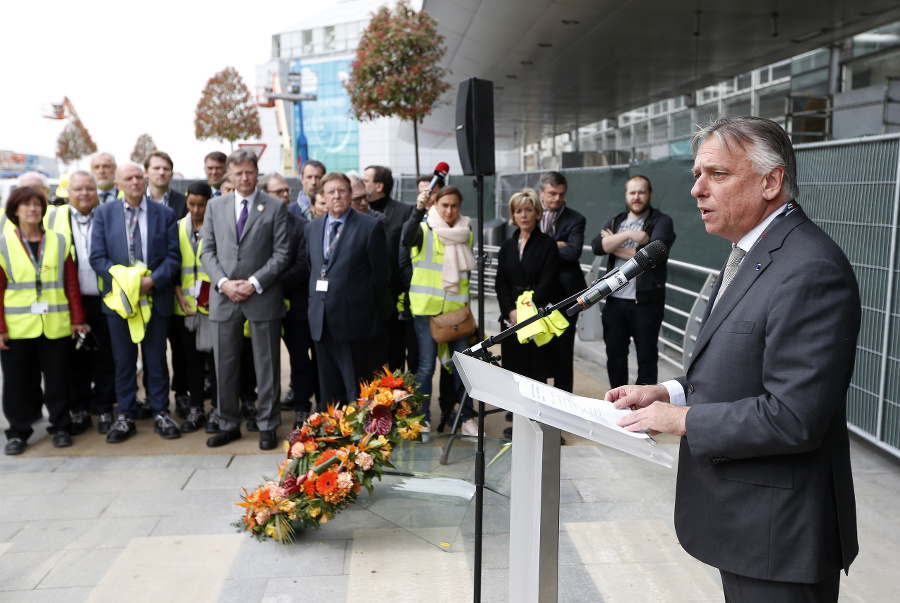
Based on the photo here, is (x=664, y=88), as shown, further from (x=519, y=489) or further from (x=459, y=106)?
(x=519, y=489)

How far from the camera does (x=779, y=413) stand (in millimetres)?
1603

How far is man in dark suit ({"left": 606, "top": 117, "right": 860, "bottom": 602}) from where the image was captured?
160 centimetres

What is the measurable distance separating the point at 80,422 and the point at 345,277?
105 inches

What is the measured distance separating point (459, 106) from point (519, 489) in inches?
97.6

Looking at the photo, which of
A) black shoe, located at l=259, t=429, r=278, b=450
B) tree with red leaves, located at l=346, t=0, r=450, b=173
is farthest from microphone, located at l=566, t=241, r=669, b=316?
tree with red leaves, located at l=346, t=0, r=450, b=173

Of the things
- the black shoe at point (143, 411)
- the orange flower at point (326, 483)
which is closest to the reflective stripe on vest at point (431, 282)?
the orange flower at point (326, 483)

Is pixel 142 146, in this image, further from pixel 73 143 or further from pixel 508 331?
pixel 508 331

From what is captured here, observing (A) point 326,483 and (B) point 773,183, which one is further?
(A) point 326,483

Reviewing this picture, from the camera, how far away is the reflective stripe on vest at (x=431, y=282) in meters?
5.53

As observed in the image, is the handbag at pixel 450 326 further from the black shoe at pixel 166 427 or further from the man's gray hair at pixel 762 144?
the man's gray hair at pixel 762 144

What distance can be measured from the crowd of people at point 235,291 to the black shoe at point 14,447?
0.02m

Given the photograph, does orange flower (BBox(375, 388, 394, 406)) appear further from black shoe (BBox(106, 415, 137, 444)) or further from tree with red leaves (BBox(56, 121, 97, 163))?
tree with red leaves (BBox(56, 121, 97, 163))

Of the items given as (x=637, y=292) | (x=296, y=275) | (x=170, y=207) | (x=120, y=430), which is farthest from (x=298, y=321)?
(x=637, y=292)

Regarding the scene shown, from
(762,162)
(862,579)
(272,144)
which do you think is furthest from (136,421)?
(272,144)
